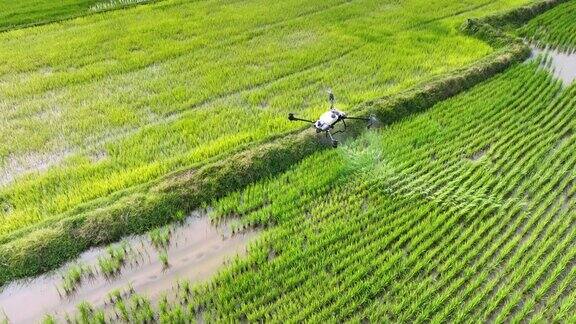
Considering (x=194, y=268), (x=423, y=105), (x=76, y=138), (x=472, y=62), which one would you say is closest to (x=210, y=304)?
(x=194, y=268)

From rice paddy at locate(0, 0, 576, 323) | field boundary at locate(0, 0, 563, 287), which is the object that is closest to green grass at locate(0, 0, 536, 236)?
rice paddy at locate(0, 0, 576, 323)

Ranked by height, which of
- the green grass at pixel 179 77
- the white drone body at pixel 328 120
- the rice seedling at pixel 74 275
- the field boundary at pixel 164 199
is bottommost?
the rice seedling at pixel 74 275

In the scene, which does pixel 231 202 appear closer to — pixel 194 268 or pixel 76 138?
pixel 194 268

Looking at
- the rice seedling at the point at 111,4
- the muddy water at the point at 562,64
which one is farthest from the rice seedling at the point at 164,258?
the rice seedling at the point at 111,4

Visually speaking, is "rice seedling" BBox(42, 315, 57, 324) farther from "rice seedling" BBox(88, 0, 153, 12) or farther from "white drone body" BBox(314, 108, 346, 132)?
"rice seedling" BBox(88, 0, 153, 12)

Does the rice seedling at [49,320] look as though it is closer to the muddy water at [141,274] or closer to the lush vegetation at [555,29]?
the muddy water at [141,274]

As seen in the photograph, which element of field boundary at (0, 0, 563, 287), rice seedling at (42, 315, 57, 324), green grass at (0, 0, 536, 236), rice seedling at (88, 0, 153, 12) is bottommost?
rice seedling at (42, 315, 57, 324)
